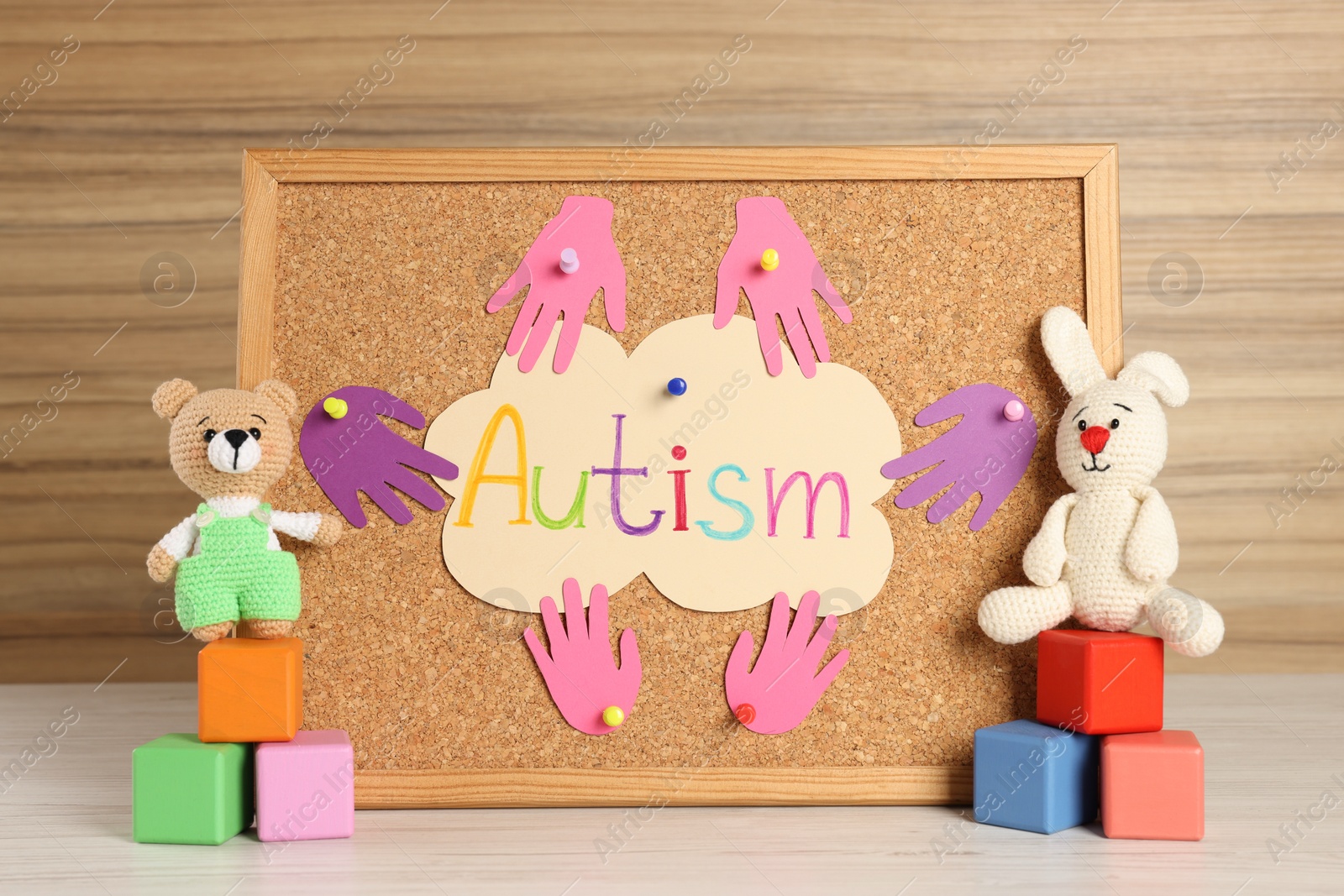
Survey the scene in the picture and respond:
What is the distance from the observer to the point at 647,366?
3.44 feet

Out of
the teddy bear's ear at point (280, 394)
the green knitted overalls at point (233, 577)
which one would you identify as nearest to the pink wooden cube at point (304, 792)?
the green knitted overalls at point (233, 577)

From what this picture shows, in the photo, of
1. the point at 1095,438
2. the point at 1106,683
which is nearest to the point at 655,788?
the point at 1106,683

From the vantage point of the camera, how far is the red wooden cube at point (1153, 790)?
892 mm

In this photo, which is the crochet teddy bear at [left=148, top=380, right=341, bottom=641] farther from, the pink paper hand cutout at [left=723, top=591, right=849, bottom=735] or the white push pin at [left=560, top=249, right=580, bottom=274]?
the pink paper hand cutout at [left=723, top=591, right=849, bottom=735]

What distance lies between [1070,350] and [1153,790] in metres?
0.40

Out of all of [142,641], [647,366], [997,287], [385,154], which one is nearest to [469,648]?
[647,366]

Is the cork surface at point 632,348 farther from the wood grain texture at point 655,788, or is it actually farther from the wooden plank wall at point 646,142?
the wooden plank wall at point 646,142

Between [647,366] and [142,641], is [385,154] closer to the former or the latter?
[647,366]

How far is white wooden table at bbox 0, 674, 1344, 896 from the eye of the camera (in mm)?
798

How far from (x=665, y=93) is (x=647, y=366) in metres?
0.63

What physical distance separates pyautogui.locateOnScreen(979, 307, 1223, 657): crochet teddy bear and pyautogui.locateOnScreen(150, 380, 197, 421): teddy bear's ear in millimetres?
757

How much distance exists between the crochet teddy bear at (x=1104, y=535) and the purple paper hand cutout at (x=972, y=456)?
45 mm

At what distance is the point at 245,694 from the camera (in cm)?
91

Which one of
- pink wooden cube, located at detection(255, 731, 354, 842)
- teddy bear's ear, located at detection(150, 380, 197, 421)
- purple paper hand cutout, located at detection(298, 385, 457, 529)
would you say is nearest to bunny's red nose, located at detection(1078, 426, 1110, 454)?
purple paper hand cutout, located at detection(298, 385, 457, 529)
